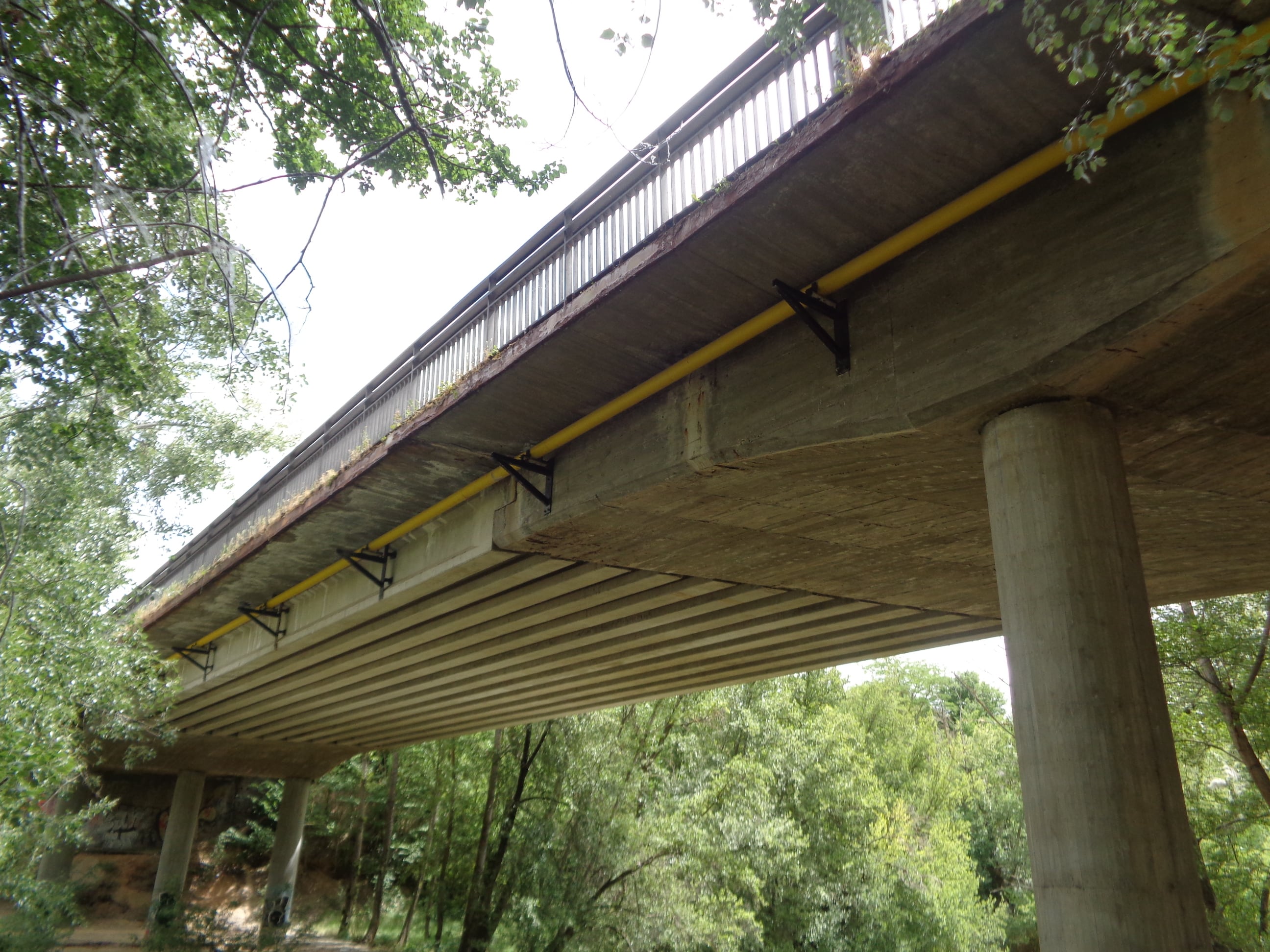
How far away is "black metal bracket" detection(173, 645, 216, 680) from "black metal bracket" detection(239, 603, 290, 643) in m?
3.22

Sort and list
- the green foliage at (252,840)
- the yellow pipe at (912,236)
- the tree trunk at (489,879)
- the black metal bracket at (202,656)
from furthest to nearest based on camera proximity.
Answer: the green foliage at (252,840)
the tree trunk at (489,879)
the black metal bracket at (202,656)
the yellow pipe at (912,236)

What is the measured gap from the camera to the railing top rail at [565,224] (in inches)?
221

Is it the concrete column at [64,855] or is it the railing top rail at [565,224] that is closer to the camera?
the railing top rail at [565,224]

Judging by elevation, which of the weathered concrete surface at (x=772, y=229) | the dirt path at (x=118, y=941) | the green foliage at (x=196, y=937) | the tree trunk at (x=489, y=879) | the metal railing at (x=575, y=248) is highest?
the metal railing at (x=575, y=248)

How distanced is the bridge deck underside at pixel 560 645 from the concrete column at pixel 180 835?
8.27 m

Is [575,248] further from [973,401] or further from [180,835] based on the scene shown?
[180,835]

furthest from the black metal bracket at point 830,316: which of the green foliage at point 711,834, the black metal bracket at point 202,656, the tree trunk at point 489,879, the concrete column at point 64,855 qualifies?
the concrete column at point 64,855

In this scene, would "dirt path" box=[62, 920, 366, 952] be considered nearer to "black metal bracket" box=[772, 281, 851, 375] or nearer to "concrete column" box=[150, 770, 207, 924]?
"concrete column" box=[150, 770, 207, 924]

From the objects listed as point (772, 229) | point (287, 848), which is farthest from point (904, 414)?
point (287, 848)

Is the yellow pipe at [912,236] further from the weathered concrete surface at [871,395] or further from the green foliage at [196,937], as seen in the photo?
the green foliage at [196,937]

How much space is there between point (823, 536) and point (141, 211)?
257 inches

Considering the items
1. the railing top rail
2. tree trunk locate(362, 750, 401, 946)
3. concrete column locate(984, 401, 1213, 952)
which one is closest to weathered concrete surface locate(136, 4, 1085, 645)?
the railing top rail

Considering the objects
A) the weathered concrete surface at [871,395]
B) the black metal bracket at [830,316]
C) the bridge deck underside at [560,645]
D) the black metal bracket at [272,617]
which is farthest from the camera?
the black metal bracket at [272,617]

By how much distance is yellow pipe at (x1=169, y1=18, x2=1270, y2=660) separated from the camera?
3617mm
